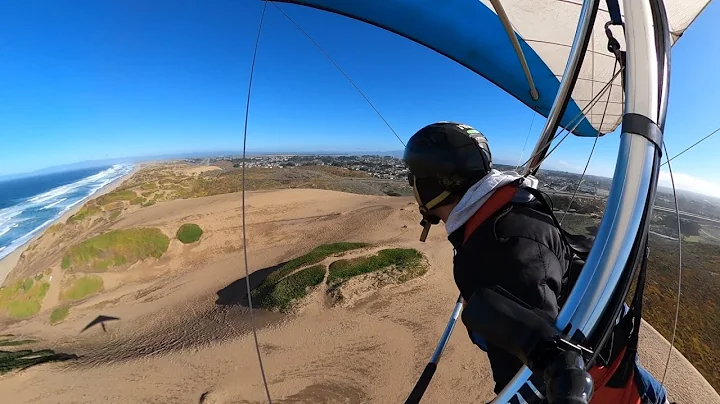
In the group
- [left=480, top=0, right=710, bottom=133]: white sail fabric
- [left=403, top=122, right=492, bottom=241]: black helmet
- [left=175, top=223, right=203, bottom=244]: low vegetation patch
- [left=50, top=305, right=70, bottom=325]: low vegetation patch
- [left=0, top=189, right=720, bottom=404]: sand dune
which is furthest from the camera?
[left=175, top=223, right=203, bottom=244]: low vegetation patch

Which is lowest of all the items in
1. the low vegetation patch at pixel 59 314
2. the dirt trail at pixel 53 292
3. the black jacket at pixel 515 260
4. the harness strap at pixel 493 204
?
the low vegetation patch at pixel 59 314

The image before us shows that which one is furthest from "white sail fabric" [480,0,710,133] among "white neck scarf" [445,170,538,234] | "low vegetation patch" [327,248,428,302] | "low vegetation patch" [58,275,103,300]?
"low vegetation patch" [58,275,103,300]

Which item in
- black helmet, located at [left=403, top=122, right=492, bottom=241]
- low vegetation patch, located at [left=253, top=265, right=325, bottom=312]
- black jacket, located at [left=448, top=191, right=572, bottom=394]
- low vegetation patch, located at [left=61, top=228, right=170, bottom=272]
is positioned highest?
black helmet, located at [left=403, top=122, right=492, bottom=241]

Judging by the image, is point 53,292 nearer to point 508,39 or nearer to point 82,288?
point 82,288

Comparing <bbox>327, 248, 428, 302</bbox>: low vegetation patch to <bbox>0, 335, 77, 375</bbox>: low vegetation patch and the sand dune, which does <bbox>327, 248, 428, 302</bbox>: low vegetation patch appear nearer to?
the sand dune

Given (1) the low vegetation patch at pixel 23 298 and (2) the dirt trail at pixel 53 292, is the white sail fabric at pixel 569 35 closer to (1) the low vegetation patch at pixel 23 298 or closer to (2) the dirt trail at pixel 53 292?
(2) the dirt trail at pixel 53 292

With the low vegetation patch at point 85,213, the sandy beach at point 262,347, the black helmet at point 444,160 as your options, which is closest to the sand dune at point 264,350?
the sandy beach at point 262,347

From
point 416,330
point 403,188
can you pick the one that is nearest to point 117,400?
point 416,330
